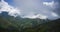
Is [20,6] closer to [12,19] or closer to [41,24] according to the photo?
[12,19]

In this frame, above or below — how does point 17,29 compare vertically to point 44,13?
below

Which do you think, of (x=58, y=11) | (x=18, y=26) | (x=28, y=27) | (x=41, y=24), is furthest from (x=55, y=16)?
(x=18, y=26)

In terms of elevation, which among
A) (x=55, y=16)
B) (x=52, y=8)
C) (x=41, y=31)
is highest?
(x=52, y=8)

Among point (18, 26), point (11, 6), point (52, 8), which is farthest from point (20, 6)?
point (52, 8)

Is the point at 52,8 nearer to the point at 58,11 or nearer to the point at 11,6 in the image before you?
the point at 58,11

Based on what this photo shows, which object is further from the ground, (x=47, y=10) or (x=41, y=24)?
(x=47, y=10)
